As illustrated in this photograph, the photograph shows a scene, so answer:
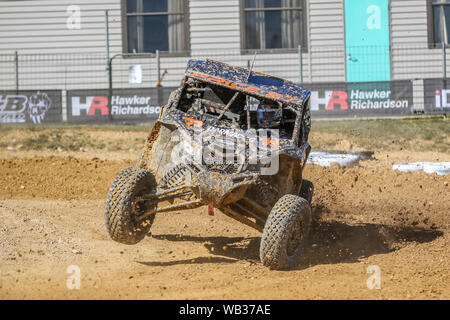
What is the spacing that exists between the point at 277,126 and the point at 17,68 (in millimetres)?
12406

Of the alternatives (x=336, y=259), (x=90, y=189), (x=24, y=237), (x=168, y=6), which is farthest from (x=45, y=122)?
(x=336, y=259)

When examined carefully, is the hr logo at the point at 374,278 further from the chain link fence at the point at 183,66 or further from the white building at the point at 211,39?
the white building at the point at 211,39

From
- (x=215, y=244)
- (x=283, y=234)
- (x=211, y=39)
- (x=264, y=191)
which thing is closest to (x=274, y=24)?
(x=211, y=39)

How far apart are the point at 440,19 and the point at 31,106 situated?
12504 millimetres

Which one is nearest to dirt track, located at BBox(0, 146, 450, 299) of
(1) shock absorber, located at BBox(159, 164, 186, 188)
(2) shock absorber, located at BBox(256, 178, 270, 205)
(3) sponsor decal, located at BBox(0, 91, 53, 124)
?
(2) shock absorber, located at BBox(256, 178, 270, 205)

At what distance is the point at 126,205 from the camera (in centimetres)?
671

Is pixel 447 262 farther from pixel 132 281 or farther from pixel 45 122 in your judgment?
pixel 45 122

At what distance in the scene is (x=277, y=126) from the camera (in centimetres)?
775

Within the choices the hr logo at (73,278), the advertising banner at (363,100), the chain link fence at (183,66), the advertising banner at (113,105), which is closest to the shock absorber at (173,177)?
the hr logo at (73,278)

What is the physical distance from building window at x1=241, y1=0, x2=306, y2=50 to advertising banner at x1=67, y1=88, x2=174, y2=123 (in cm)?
374

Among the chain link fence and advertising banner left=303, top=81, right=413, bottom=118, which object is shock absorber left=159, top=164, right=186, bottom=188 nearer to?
advertising banner left=303, top=81, right=413, bottom=118

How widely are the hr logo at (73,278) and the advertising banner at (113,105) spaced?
10.9 m

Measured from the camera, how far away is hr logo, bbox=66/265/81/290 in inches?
224
